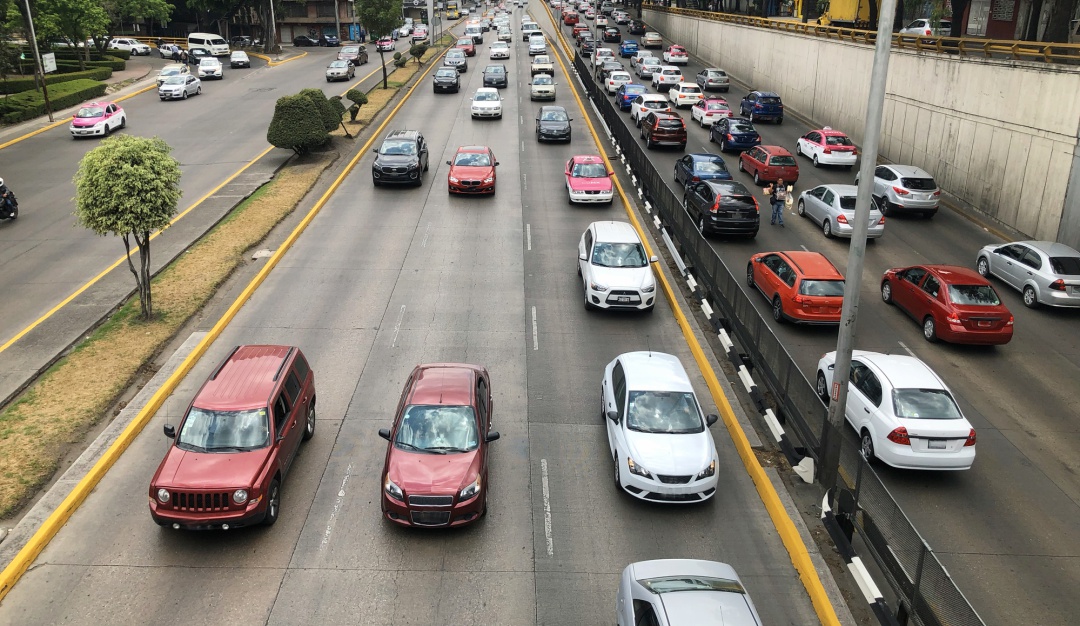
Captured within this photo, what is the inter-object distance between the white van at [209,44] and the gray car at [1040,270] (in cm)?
7358

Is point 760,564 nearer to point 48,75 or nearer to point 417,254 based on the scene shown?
point 417,254

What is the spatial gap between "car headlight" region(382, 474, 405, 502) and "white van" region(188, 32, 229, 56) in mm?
76488

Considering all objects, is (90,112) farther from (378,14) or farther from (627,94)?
(378,14)

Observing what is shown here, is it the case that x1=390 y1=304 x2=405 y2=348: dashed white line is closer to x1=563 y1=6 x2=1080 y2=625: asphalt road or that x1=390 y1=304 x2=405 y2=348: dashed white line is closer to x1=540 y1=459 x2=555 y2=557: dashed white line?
x1=540 y1=459 x2=555 y2=557: dashed white line

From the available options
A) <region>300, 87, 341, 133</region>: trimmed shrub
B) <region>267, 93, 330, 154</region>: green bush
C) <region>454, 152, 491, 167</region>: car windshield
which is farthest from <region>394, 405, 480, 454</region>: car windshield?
<region>300, 87, 341, 133</region>: trimmed shrub

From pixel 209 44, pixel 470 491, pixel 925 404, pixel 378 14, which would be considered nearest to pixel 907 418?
pixel 925 404

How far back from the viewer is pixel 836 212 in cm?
2672

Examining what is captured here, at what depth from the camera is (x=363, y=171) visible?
114 feet

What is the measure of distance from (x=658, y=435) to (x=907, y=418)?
14.4ft

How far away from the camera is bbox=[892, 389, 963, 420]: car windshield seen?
13773mm

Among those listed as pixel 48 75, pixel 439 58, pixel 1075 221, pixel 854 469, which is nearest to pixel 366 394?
pixel 854 469

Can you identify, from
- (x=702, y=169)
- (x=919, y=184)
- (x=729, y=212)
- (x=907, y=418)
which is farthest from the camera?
(x=702, y=169)

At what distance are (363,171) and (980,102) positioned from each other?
2468cm

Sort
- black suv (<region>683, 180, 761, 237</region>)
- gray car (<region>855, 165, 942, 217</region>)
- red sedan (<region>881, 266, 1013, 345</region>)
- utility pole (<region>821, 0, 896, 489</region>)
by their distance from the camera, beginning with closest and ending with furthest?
utility pole (<region>821, 0, 896, 489</region>) → red sedan (<region>881, 266, 1013, 345</region>) → black suv (<region>683, 180, 761, 237</region>) → gray car (<region>855, 165, 942, 217</region>)
